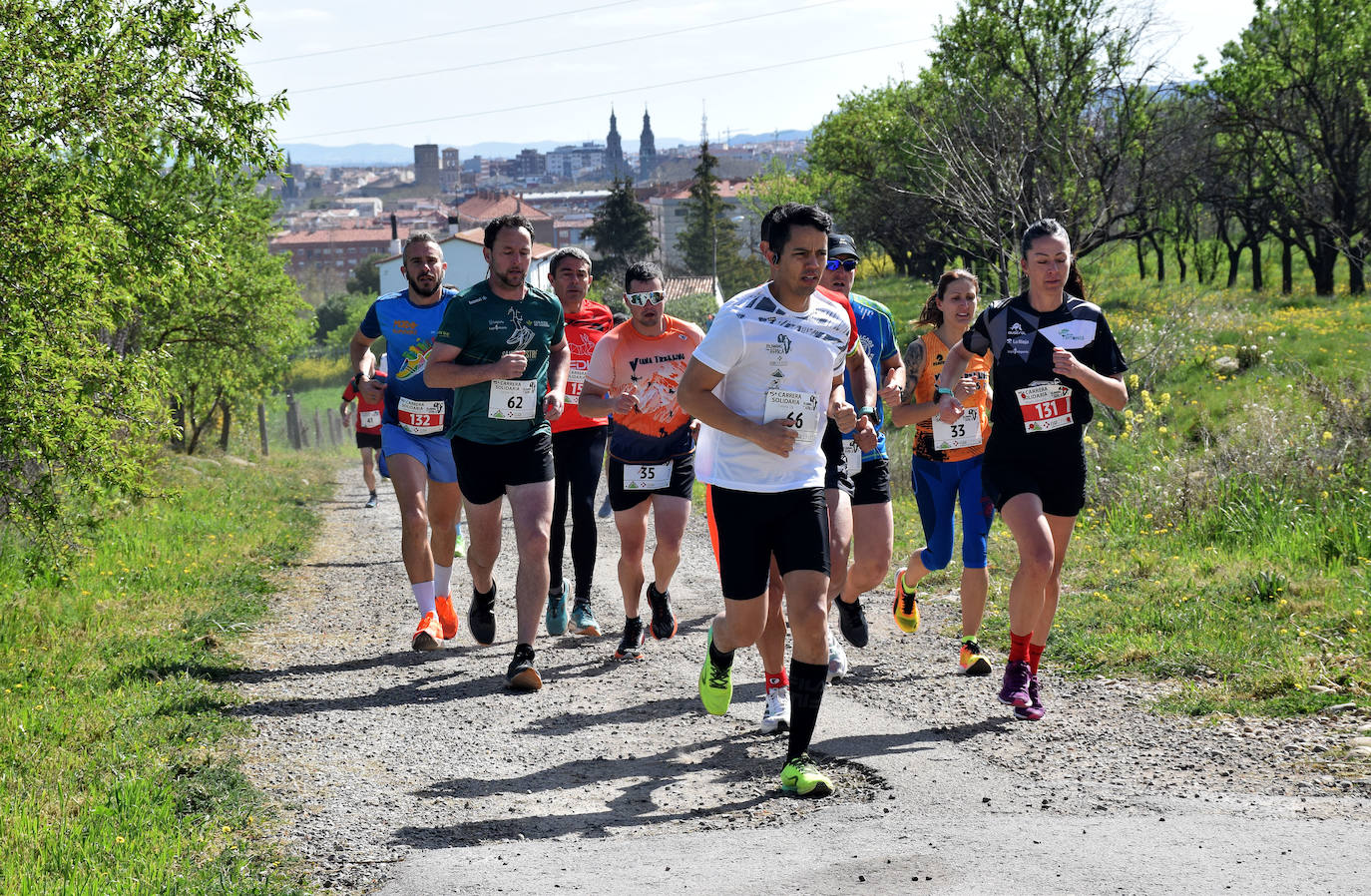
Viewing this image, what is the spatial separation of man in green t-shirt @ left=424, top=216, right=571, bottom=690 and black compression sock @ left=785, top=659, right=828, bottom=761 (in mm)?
2166

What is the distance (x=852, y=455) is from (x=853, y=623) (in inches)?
46.1

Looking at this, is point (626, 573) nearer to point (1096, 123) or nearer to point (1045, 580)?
point (1045, 580)

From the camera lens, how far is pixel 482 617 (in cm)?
769

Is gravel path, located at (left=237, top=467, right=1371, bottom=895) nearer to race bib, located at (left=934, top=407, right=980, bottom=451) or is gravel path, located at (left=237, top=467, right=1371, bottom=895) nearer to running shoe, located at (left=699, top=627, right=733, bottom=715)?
running shoe, located at (left=699, top=627, right=733, bottom=715)

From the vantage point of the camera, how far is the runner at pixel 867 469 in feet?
21.8

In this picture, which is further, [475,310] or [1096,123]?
[1096,123]

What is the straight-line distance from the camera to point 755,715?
6246 millimetres

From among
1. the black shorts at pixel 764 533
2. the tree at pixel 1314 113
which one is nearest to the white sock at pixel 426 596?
the black shorts at pixel 764 533

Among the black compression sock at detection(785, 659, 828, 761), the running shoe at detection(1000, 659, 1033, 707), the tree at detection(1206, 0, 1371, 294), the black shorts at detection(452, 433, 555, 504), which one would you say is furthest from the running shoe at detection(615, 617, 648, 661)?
the tree at detection(1206, 0, 1371, 294)

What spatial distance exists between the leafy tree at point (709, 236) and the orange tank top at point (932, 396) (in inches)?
3135

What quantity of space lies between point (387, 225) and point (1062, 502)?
200898 mm

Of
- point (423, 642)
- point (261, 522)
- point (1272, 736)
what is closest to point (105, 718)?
point (423, 642)

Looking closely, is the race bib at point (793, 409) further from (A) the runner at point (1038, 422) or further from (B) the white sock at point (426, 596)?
(B) the white sock at point (426, 596)

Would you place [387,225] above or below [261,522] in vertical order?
above
